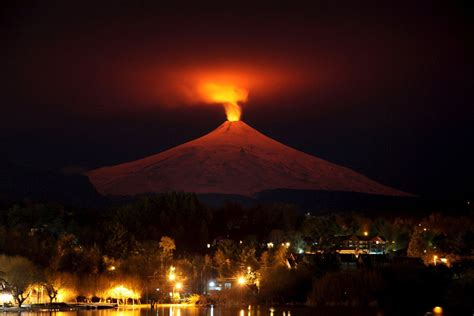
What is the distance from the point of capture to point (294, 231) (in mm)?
79000

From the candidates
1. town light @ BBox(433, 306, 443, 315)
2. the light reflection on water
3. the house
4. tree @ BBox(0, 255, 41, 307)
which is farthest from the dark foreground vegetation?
the light reflection on water

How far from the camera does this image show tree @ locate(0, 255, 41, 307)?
148ft

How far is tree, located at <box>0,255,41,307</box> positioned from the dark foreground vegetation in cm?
5

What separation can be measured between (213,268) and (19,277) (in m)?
16.8

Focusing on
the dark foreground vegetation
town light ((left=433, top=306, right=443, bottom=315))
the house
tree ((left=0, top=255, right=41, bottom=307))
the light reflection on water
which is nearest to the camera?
the light reflection on water

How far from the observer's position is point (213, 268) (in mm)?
59219

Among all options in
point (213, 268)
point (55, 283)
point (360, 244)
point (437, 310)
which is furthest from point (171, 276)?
point (360, 244)

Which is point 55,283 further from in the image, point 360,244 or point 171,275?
point 360,244

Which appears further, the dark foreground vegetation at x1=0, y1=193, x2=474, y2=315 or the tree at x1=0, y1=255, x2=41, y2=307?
the dark foreground vegetation at x1=0, y1=193, x2=474, y2=315

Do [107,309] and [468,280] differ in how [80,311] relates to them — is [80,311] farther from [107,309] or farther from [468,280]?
[468,280]

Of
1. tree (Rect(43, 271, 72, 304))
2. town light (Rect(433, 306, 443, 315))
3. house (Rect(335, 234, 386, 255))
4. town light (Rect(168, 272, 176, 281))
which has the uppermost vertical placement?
house (Rect(335, 234, 386, 255))

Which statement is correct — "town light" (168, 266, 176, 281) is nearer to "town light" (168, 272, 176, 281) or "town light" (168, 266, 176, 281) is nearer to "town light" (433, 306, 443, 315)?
"town light" (168, 272, 176, 281)

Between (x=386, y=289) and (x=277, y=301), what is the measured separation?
5.68m

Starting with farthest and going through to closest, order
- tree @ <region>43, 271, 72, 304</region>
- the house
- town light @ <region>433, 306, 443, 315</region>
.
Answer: the house < tree @ <region>43, 271, 72, 304</region> < town light @ <region>433, 306, 443, 315</region>
